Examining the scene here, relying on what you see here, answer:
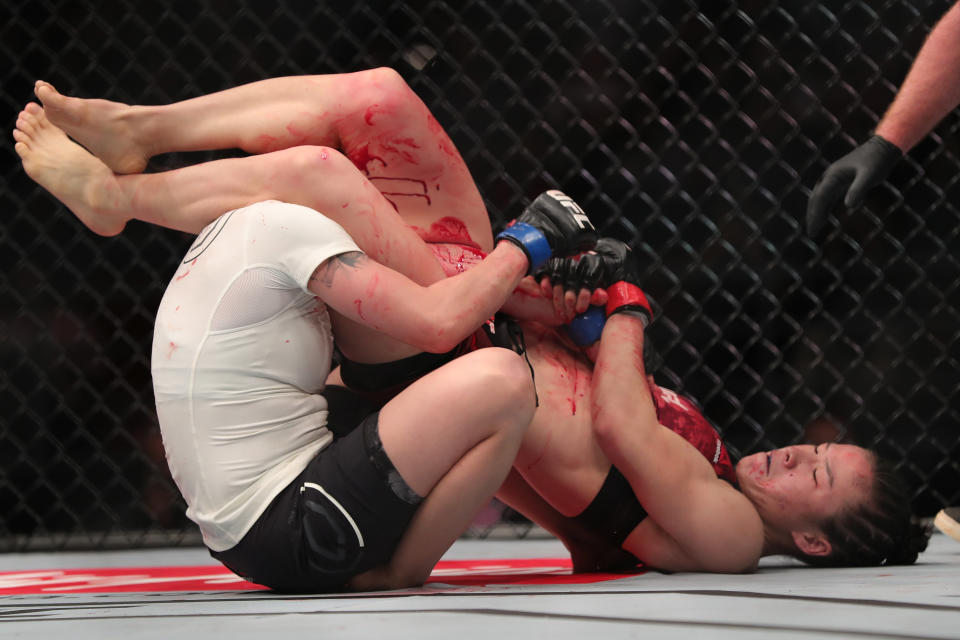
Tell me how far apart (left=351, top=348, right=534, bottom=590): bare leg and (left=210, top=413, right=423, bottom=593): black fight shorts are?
19mm

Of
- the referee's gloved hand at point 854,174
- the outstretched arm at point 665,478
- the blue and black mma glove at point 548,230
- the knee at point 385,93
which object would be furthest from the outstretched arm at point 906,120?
the knee at point 385,93

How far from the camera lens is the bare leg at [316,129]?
3.72 feet

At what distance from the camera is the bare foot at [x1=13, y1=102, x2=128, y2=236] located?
1.13 m

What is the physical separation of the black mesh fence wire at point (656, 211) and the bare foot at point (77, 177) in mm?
1296

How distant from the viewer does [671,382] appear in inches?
101

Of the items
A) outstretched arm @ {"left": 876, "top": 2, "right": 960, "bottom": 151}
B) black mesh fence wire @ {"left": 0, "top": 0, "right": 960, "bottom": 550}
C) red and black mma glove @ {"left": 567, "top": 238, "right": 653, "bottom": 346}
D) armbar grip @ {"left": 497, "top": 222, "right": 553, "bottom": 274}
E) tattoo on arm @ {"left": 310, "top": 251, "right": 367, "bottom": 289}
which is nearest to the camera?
tattoo on arm @ {"left": 310, "top": 251, "right": 367, "bottom": 289}

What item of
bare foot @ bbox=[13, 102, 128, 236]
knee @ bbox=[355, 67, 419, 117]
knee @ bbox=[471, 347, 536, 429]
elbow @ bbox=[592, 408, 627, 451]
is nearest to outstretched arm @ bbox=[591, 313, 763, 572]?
elbow @ bbox=[592, 408, 627, 451]

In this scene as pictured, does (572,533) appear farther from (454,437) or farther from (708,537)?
(454,437)

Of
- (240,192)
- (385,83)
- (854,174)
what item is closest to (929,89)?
(854,174)

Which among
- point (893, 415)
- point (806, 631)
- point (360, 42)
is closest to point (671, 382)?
point (893, 415)

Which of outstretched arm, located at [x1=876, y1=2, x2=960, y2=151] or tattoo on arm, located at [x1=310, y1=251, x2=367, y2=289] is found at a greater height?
outstretched arm, located at [x1=876, y1=2, x2=960, y2=151]

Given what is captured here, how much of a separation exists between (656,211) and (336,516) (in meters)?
1.67

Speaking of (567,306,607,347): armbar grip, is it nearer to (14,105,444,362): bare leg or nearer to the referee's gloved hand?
(14,105,444,362): bare leg

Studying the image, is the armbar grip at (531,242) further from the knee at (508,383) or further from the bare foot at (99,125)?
the bare foot at (99,125)
